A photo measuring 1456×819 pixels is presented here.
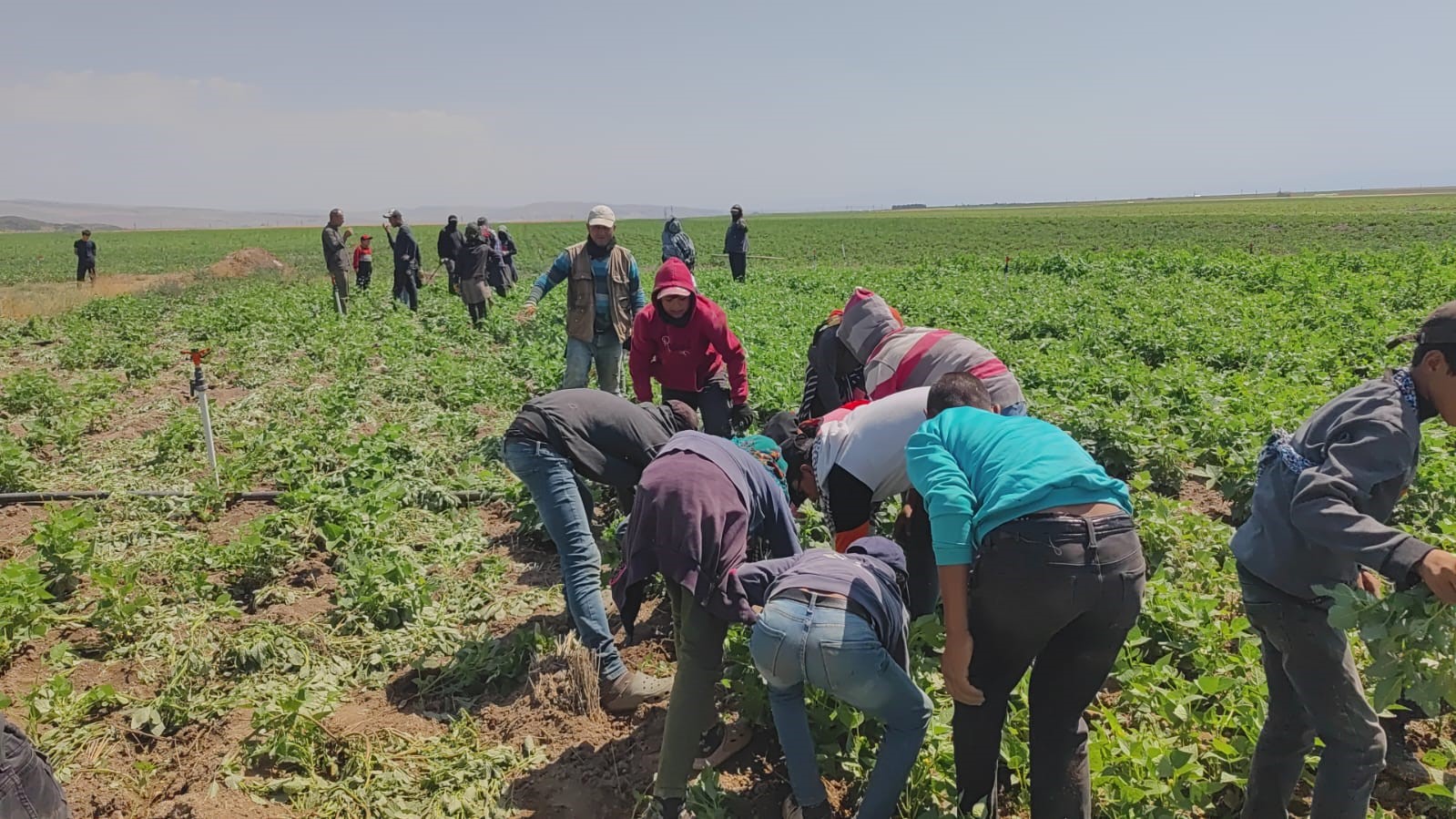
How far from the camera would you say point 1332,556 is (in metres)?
2.26

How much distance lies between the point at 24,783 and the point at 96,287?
28031 mm

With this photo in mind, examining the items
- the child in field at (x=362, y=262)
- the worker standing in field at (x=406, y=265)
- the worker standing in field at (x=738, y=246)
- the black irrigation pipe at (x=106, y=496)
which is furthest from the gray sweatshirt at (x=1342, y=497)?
the child in field at (x=362, y=262)

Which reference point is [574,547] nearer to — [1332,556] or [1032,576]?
[1032,576]

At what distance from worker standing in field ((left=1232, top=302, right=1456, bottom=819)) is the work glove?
3251mm

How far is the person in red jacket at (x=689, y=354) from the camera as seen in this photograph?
204 inches

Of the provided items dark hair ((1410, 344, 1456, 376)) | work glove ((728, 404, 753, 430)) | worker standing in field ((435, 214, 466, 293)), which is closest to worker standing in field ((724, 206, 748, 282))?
worker standing in field ((435, 214, 466, 293))

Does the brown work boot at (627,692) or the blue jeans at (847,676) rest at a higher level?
the blue jeans at (847,676)

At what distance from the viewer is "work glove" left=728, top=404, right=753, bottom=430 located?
17.9 feet

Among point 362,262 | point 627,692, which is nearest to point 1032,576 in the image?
point 627,692

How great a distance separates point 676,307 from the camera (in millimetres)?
5129

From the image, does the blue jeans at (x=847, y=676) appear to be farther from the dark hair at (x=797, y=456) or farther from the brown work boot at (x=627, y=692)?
the brown work boot at (x=627, y=692)

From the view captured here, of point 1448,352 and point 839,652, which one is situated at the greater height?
point 1448,352

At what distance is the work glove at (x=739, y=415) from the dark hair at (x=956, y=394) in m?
2.73

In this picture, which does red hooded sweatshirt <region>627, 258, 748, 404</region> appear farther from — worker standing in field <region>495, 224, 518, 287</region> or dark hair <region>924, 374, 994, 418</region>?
worker standing in field <region>495, 224, 518, 287</region>
